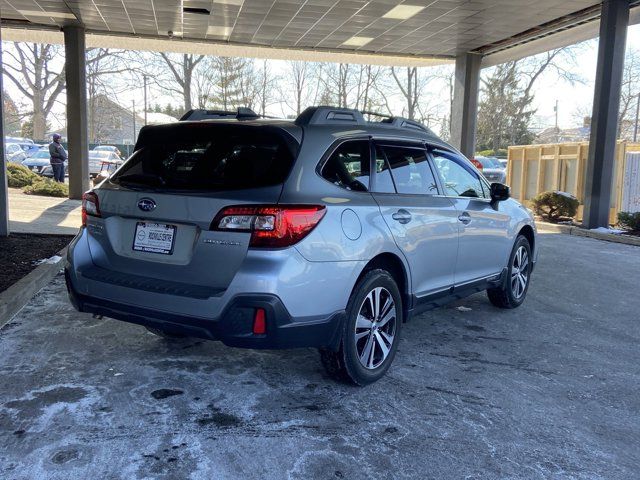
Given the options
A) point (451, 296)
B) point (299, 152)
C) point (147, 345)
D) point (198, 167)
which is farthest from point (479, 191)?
point (147, 345)

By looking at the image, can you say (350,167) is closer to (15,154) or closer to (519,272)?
(519,272)

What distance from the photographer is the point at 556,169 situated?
1619 cm

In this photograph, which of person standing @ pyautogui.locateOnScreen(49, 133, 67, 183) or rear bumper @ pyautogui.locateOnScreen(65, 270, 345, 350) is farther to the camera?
person standing @ pyautogui.locateOnScreen(49, 133, 67, 183)

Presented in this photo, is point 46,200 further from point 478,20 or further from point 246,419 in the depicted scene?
point 246,419

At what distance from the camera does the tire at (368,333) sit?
3.65 meters

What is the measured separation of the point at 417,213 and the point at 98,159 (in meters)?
29.5

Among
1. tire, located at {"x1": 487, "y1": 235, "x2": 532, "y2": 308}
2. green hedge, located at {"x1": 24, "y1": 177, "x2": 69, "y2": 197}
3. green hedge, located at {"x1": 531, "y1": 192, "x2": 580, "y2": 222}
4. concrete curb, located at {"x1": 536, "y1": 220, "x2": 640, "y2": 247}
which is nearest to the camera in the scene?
tire, located at {"x1": 487, "y1": 235, "x2": 532, "y2": 308}

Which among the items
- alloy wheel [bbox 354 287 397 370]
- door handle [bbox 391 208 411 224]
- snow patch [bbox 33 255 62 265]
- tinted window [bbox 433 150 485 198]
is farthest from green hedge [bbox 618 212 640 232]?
snow patch [bbox 33 255 62 265]

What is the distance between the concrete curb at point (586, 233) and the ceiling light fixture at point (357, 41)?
714cm

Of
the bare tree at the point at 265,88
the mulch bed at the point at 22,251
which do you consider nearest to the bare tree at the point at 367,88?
the bare tree at the point at 265,88

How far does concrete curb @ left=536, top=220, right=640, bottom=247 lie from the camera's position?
11.8 metres

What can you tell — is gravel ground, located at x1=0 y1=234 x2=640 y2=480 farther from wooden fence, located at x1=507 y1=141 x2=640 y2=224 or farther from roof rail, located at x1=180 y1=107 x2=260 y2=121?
wooden fence, located at x1=507 y1=141 x2=640 y2=224

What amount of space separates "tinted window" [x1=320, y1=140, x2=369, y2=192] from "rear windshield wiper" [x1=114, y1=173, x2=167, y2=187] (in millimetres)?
1009

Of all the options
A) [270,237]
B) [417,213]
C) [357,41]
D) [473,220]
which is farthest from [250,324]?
[357,41]
